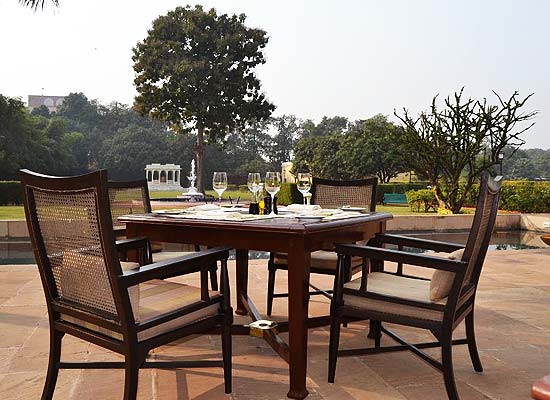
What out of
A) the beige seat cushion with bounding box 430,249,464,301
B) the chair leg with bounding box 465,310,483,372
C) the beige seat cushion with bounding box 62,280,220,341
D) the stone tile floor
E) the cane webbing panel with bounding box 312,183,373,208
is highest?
the cane webbing panel with bounding box 312,183,373,208

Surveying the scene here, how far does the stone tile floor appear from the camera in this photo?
2074mm

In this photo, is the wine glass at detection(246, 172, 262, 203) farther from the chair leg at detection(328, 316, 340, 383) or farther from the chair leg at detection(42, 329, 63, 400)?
the chair leg at detection(42, 329, 63, 400)

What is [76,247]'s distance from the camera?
1.72 metres

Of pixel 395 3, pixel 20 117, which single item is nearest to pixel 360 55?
pixel 395 3

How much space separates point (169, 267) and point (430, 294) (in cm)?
94

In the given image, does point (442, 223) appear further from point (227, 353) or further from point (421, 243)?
point (227, 353)

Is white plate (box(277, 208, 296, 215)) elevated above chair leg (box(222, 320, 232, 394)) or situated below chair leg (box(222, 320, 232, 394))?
above

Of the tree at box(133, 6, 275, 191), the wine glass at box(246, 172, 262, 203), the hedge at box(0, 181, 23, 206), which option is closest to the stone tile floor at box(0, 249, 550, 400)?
the wine glass at box(246, 172, 262, 203)

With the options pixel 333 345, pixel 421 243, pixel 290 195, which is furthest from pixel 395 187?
pixel 333 345

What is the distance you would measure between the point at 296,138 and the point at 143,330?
44718mm

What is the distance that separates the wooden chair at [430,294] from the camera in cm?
188

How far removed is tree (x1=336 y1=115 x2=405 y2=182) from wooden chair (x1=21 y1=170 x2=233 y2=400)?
24570mm

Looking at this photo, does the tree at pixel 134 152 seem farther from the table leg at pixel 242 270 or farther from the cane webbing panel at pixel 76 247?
the cane webbing panel at pixel 76 247

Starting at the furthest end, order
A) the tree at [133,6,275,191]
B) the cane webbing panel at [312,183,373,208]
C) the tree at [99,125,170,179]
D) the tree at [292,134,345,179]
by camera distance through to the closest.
Answer: the tree at [99,125,170,179], the tree at [292,134,345,179], the tree at [133,6,275,191], the cane webbing panel at [312,183,373,208]
